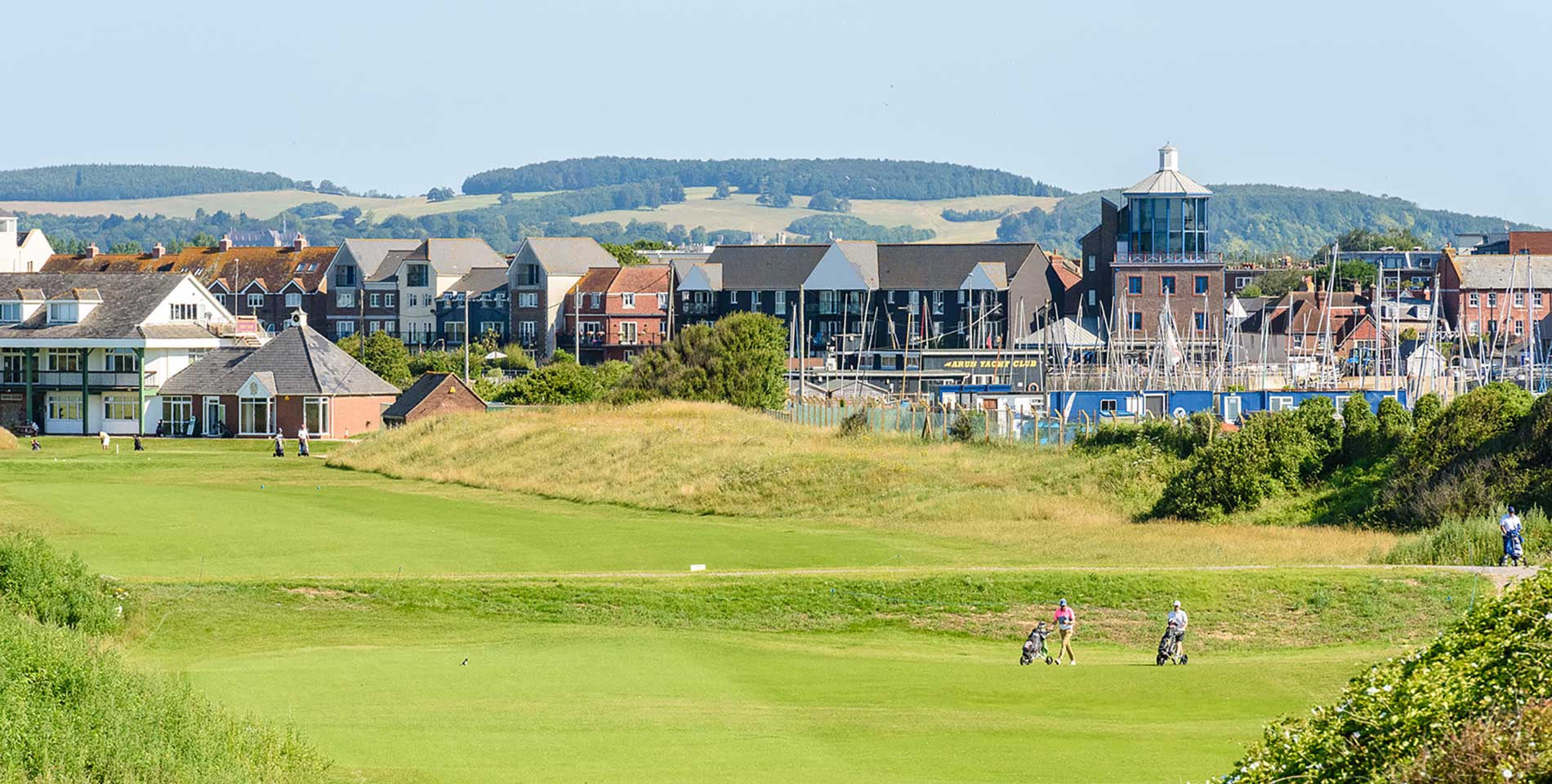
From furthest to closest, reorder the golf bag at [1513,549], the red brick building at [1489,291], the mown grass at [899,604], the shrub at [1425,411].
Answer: the red brick building at [1489,291] → the shrub at [1425,411] → the golf bag at [1513,549] → the mown grass at [899,604]

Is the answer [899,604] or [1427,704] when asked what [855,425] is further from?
[1427,704]

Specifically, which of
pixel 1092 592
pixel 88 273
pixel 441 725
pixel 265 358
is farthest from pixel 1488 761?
pixel 88 273

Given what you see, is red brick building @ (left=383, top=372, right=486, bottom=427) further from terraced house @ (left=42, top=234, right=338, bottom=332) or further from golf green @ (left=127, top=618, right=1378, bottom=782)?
terraced house @ (left=42, top=234, right=338, bottom=332)

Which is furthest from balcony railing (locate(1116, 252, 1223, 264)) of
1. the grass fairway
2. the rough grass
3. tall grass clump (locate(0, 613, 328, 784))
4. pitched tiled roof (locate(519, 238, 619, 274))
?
tall grass clump (locate(0, 613, 328, 784))

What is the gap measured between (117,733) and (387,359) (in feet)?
309

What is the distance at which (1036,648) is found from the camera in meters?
28.5

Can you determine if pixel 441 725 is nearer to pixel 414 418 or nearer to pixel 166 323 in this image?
pixel 414 418

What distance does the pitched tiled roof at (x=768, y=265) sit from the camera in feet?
401

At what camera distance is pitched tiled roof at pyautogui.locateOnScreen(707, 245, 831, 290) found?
12225 cm

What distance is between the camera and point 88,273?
310ft

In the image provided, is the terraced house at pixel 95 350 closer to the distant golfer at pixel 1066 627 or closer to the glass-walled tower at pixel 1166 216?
the glass-walled tower at pixel 1166 216

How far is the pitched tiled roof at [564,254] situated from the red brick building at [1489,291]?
193 feet

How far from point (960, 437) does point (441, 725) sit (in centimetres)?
4147

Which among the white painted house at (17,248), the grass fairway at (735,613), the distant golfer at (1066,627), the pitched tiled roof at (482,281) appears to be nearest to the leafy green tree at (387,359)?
the pitched tiled roof at (482,281)
